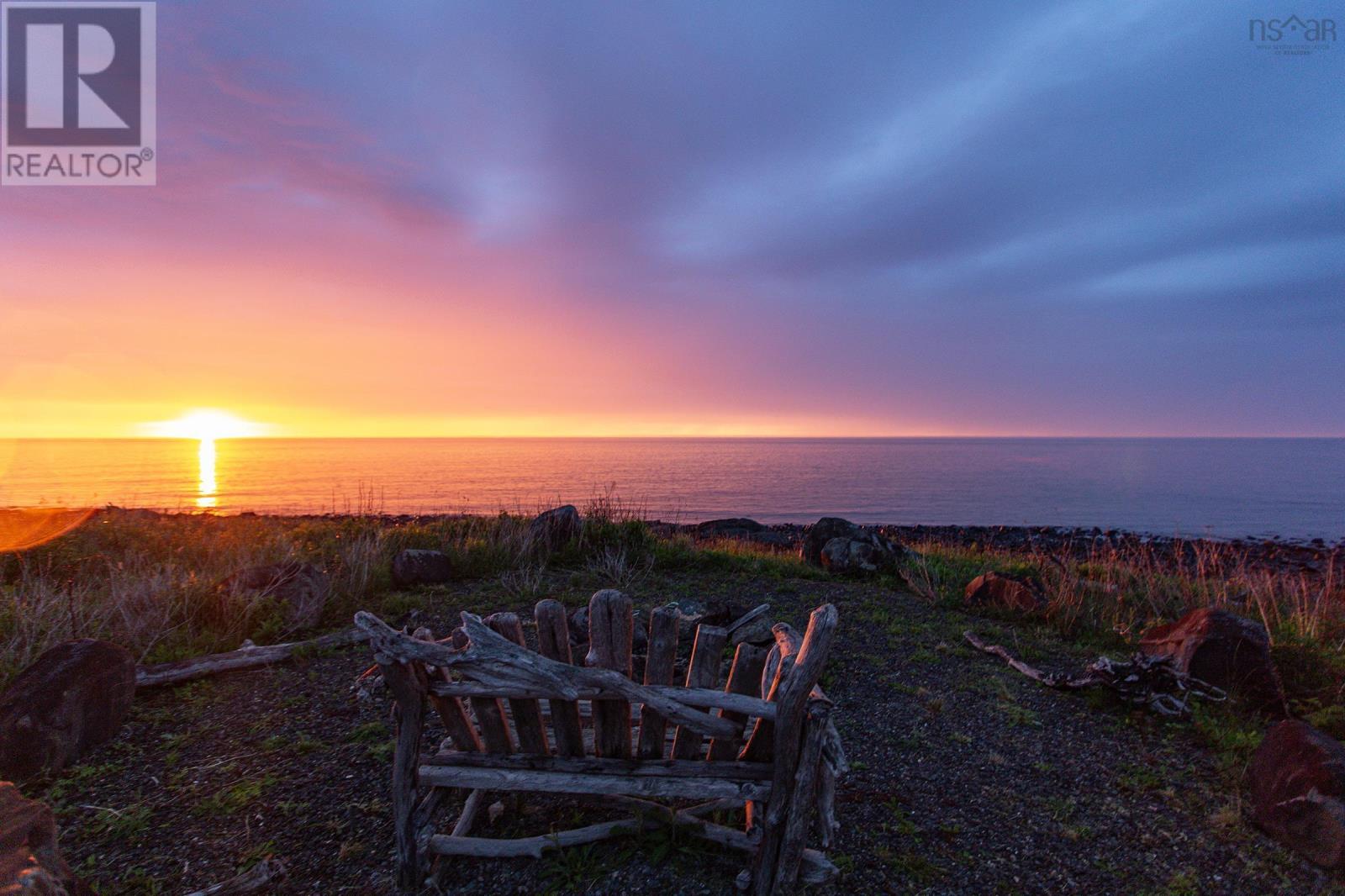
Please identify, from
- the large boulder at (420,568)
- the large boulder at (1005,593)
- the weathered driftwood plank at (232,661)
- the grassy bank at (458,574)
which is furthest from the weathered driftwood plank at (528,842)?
the large boulder at (1005,593)

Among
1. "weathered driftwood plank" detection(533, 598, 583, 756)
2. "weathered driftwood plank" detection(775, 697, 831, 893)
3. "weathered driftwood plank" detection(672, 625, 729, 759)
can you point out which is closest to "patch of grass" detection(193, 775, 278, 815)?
"weathered driftwood plank" detection(533, 598, 583, 756)

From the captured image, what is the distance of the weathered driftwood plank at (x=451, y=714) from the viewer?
3.02 meters

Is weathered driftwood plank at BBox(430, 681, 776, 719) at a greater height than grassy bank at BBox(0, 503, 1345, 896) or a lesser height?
greater

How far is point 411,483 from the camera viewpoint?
133 feet

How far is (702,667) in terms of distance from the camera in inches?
120

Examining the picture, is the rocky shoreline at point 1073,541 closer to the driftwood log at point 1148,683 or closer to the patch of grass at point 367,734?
the driftwood log at point 1148,683

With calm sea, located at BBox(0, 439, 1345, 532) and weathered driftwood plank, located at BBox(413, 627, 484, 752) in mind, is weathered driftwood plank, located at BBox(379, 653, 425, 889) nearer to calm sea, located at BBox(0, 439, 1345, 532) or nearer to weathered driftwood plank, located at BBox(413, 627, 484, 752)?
weathered driftwood plank, located at BBox(413, 627, 484, 752)

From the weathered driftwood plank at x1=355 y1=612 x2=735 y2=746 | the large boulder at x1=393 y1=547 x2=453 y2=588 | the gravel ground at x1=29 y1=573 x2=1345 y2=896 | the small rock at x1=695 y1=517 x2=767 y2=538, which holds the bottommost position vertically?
the small rock at x1=695 y1=517 x2=767 y2=538

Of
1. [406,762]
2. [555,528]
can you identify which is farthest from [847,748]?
[555,528]

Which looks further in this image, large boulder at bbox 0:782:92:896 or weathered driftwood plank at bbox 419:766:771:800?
weathered driftwood plank at bbox 419:766:771:800

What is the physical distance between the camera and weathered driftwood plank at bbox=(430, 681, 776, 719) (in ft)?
9.33

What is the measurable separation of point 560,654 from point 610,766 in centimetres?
61

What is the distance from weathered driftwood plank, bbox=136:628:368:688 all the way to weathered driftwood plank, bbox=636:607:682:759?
3.35 meters

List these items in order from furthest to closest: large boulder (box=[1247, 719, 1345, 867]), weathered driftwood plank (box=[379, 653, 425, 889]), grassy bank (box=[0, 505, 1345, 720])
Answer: grassy bank (box=[0, 505, 1345, 720]) < large boulder (box=[1247, 719, 1345, 867]) < weathered driftwood plank (box=[379, 653, 425, 889])
